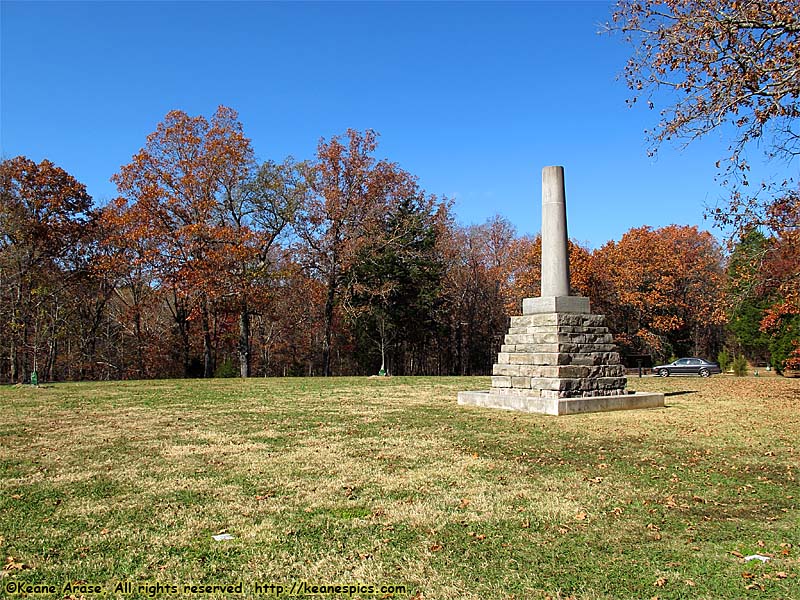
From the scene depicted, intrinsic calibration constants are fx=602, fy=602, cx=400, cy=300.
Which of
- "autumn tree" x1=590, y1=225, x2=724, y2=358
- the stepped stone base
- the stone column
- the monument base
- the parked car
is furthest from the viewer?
"autumn tree" x1=590, y1=225, x2=724, y2=358

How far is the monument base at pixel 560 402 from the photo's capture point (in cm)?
1139

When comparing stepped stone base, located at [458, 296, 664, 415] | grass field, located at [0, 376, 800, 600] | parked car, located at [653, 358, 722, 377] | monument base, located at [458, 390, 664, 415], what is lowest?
parked car, located at [653, 358, 722, 377]

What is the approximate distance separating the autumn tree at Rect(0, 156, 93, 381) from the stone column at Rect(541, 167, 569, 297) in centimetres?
2082

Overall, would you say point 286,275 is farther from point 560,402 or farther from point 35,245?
point 560,402

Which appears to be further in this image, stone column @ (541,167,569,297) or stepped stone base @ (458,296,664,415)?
stone column @ (541,167,569,297)

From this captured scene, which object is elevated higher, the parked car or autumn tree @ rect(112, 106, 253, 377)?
autumn tree @ rect(112, 106, 253, 377)

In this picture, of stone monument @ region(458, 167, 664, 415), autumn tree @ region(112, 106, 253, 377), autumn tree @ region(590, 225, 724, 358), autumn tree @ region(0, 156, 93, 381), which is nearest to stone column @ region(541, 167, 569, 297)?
stone monument @ region(458, 167, 664, 415)

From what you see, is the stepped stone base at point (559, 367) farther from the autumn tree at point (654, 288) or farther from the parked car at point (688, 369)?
the autumn tree at point (654, 288)

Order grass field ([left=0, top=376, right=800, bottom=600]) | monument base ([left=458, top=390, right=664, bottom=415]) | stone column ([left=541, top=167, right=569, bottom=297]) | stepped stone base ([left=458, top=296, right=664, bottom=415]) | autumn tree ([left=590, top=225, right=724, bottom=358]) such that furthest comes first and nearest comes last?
autumn tree ([left=590, top=225, right=724, bottom=358]) → stone column ([left=541, top=167, right=569, bottom=297]) → stepped stone base ([left=458, top=296, right=664, bottom=415]) → monument base ([left=458, top=390, right=664, bottom=415]) → grass field ([left=0, top=376, right=800, bottom=600])

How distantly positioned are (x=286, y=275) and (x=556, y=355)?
16.9m

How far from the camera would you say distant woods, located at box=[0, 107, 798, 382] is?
24.4m

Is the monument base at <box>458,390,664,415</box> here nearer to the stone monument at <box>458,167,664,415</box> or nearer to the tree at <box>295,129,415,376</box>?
the stone monument at <box>458,167,664,415</box>

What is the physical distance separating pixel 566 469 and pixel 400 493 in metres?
2.15

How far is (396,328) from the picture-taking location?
33000 millimetres
